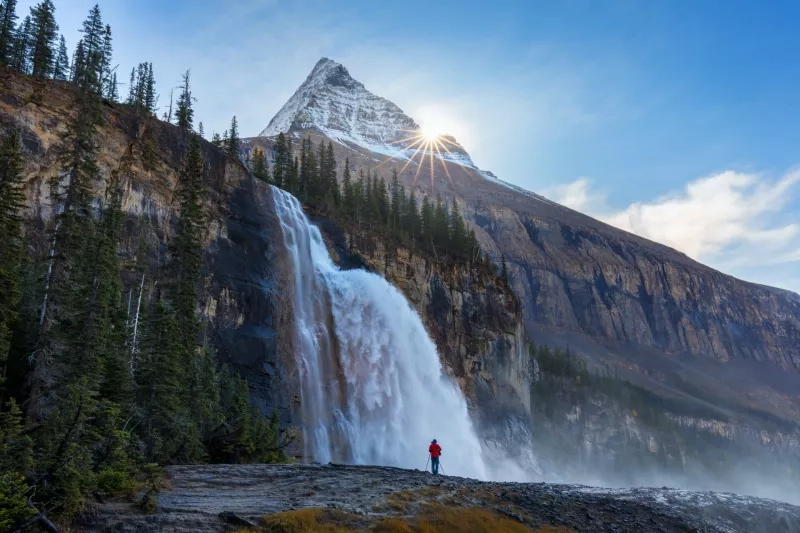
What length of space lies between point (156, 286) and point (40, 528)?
97.5 feet

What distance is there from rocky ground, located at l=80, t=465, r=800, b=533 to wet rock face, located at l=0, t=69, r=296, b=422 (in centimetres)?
2102

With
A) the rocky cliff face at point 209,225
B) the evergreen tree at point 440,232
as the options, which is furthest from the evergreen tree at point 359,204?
the rocky cliff face at point 209,225

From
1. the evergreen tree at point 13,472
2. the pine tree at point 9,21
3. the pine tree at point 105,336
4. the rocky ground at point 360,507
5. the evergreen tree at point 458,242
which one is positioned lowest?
the rocky ground at point 360,507

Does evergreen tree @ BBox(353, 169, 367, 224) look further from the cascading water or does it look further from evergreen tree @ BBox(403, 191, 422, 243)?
the cascading water

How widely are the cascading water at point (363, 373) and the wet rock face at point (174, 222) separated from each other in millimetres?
1944

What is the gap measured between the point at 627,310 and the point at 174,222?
161 meters

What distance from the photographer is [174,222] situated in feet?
139

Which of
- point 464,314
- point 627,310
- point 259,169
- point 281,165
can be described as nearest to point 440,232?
point 464,314

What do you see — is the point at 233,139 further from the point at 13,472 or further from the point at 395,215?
the point at 13,472

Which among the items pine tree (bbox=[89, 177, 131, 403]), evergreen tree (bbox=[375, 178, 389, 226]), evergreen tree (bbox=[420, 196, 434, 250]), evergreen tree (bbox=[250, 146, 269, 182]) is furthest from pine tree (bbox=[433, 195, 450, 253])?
pine tree (bbox=[89, 177, 131, 403])

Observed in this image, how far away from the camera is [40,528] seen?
1088cm

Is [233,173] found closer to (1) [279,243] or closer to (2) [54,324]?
(1) [279,243]

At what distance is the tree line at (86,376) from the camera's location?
39.1 ft

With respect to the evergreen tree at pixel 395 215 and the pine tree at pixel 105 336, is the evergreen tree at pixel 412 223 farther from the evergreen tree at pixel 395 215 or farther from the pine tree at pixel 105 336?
the pine tree at pixel 105 336
